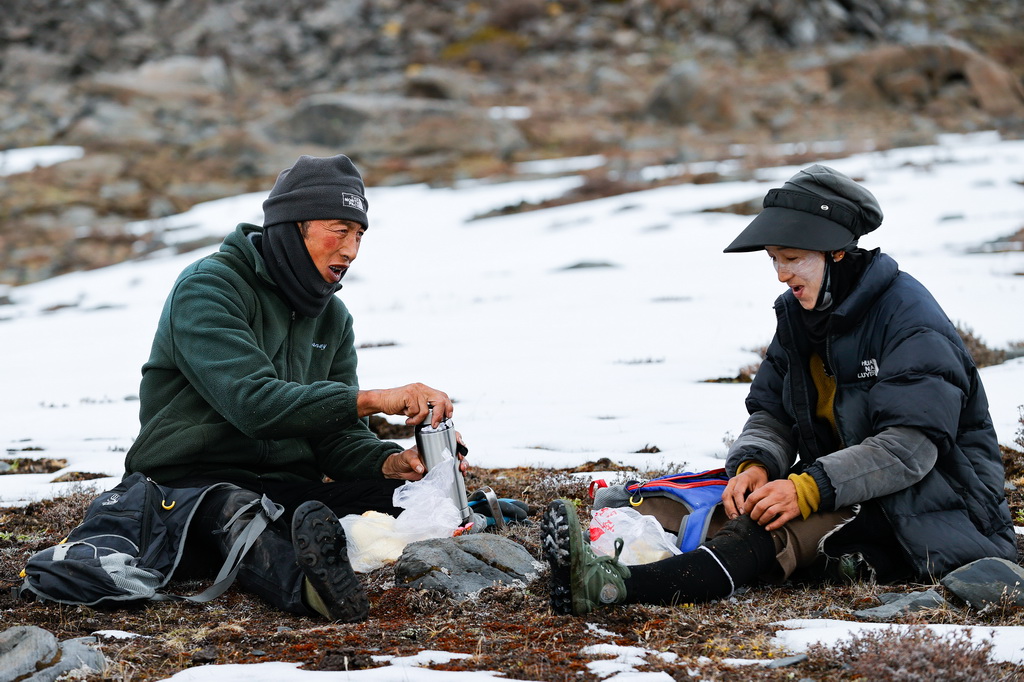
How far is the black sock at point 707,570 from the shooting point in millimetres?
3760

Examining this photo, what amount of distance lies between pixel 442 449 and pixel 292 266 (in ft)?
3.51

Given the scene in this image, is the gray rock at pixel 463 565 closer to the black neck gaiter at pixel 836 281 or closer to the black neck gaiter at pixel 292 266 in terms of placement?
the black neck gaiter at pixel 292 266

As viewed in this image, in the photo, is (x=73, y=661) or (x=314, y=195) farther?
(x=314, y=195)

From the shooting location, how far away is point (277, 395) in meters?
4.23

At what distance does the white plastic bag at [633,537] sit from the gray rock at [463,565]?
291 millimetres

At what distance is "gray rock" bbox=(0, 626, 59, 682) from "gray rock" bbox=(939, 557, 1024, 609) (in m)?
3.07

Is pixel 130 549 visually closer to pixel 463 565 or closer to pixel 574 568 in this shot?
pixel 463 565

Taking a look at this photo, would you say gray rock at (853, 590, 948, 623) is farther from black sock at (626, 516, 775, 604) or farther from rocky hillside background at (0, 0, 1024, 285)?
rocky hillside background at (0, 0, 1024, 285)

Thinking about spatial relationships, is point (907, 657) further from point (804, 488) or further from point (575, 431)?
point (575, 431)

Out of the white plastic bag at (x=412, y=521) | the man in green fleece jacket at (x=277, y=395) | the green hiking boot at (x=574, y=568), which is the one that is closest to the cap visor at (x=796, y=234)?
the green hiking boot at (x=574, y=568)

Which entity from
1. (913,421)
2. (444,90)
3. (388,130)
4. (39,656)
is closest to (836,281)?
(913,421)

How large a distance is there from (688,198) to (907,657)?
18665 millimetres

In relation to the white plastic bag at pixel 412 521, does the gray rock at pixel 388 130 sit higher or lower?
higher

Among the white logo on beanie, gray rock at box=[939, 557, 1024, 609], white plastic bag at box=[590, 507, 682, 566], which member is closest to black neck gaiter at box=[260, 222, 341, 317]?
the white logo on beanie
